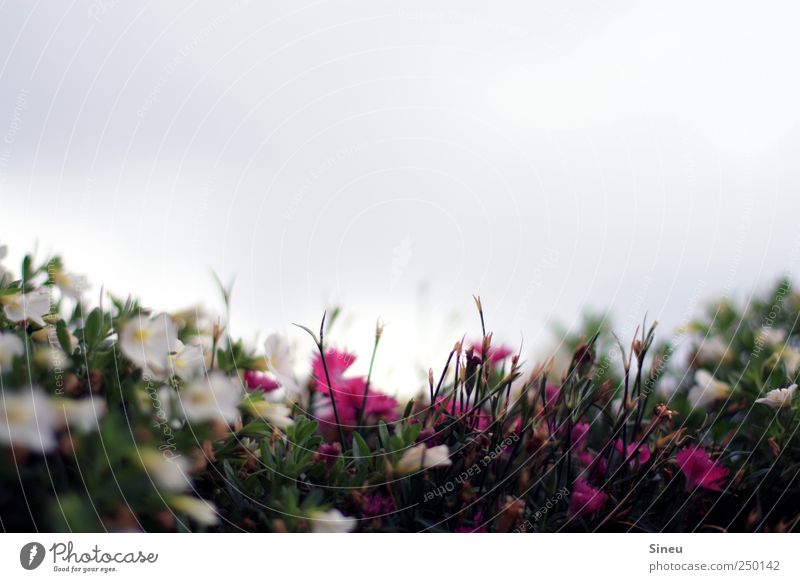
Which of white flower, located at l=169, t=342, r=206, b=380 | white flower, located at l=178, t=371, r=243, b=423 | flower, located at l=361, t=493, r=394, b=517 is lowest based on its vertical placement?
flower, located at l=361, t=493, r=394, b=517

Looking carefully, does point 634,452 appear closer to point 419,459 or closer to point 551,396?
point 551,396

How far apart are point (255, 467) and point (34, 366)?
1.39 ft

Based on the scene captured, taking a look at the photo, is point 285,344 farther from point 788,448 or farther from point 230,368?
point 788,448

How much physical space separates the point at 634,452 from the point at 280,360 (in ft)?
2.46

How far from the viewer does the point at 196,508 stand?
1.28 m

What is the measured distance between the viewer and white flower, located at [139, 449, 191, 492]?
118cm

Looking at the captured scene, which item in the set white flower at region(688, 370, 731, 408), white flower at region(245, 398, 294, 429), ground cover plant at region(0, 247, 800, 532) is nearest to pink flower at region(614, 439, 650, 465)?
ground cover plant at region(0, 247, 800, 532)

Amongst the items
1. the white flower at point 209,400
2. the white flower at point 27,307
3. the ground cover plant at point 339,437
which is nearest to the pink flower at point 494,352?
the ground cover plant at point 339,437

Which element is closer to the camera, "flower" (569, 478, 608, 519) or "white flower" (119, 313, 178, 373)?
"white flower" (119, 313, 178, 373)

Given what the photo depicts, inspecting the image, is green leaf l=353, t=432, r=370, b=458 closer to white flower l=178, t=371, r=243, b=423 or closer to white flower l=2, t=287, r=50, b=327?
white flower l=178, t=371, r=243, b=423

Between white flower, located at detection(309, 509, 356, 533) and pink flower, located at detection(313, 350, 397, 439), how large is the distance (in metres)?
0.23

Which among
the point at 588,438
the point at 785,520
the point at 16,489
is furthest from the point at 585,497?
the point at 16,489

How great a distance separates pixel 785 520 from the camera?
1.75 metres
